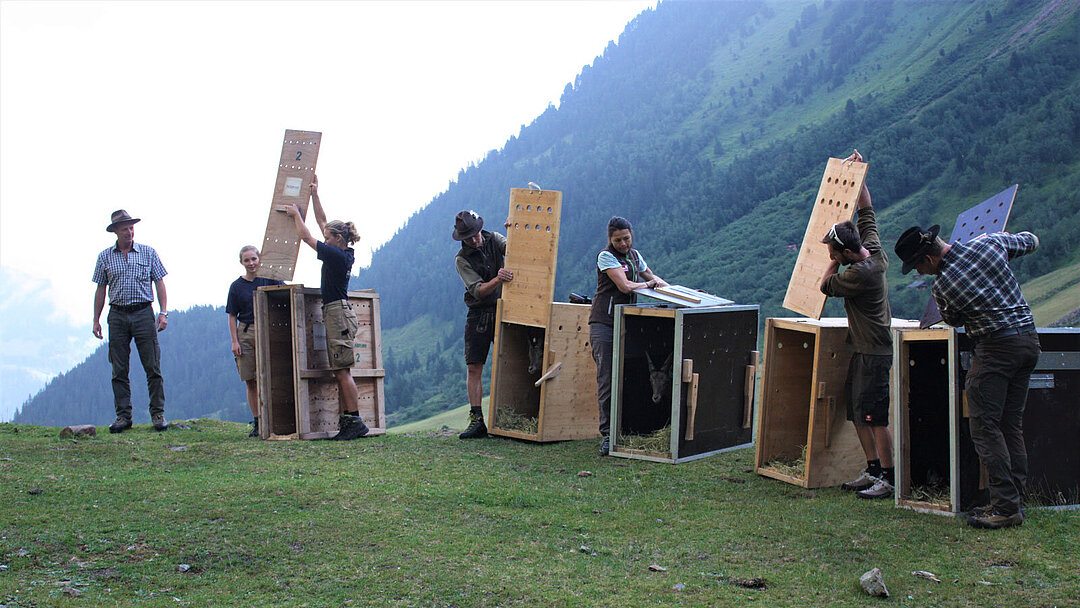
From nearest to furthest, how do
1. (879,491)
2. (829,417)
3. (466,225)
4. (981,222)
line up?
1. (879,491)
2. (981,222)
3. (829,417)
4. (466,225)

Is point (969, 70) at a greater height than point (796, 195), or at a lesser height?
greater

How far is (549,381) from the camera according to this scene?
9.45 meters

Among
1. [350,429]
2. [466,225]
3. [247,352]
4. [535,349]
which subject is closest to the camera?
[466,225]

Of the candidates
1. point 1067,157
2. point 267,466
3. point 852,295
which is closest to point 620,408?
point 852,295

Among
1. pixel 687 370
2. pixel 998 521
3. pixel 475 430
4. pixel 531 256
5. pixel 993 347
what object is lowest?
pixel 475 430

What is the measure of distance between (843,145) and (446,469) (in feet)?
361

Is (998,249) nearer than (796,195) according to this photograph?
Yes

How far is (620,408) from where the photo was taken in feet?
28.3

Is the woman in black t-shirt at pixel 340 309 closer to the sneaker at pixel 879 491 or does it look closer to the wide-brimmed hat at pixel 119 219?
the wide-brimmed hat at pixel 119 219

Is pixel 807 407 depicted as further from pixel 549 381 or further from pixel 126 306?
pixel 126 306

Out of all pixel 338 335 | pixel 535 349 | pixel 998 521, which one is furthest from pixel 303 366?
pixel 998 521

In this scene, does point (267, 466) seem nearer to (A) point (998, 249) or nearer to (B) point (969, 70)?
(A) point (998, 249)

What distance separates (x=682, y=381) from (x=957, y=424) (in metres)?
2.67

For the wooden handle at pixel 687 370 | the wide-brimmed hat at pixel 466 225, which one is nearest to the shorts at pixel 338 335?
the wide-brimmed hat at pixel 466 225
